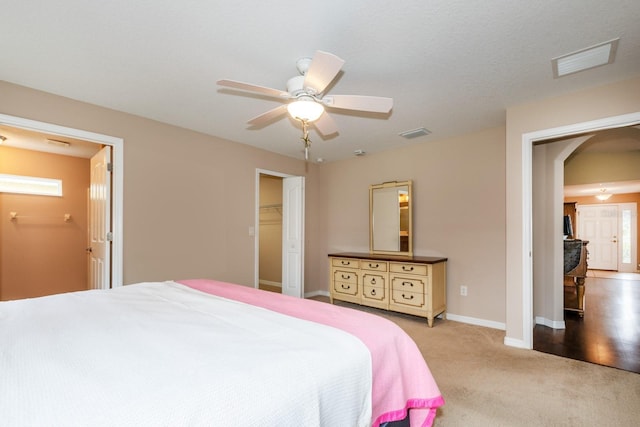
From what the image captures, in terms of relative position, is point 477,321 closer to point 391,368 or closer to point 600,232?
point 391,368

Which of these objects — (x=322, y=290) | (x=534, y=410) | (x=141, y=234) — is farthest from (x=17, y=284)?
(x=534, y=410)

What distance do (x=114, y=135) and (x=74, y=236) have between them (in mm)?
2512

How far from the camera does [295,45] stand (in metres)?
2.02

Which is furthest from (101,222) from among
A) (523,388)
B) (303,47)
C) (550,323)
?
(550,323)

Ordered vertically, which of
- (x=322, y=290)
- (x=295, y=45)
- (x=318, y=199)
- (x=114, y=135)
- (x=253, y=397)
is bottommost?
(x=322, y=290)

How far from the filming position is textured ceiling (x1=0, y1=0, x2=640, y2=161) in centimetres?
171

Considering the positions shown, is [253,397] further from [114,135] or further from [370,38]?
[114,135]

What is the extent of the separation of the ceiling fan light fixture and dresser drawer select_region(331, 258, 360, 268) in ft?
8.64

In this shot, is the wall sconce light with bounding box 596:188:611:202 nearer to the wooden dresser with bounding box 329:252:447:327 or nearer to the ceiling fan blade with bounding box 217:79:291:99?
the wooden dresser with bounding box 329:252:447:327

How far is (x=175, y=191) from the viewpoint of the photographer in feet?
11.6

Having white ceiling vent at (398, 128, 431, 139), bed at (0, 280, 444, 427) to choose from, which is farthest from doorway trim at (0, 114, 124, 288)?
white ceiling vent at (398, 128, 431, 139)

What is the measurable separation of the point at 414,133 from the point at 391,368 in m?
3.19

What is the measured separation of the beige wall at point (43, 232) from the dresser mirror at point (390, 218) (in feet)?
14.7

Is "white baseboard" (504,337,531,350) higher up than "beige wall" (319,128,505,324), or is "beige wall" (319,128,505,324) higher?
"beige wall" (319,128,505,324)
